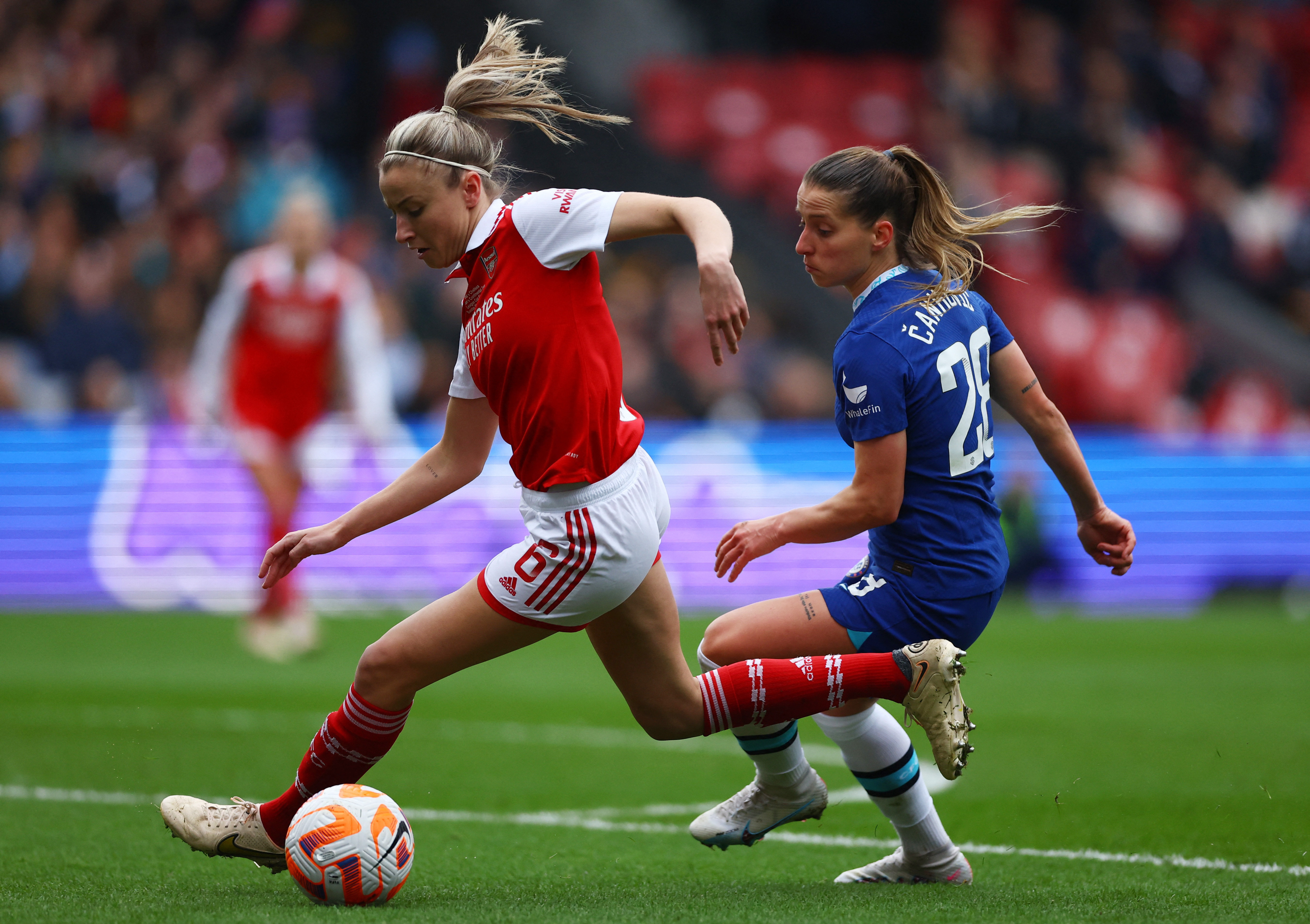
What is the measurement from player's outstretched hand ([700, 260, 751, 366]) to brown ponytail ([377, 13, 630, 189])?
642 millimetres

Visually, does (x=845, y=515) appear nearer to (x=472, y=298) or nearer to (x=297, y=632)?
(x=472, y=298)

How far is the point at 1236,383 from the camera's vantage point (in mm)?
15234

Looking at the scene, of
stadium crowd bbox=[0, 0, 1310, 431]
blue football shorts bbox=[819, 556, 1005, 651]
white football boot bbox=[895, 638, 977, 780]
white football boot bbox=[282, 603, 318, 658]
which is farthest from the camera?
stadium crowd bbox=[0, 0, 1310, 431]

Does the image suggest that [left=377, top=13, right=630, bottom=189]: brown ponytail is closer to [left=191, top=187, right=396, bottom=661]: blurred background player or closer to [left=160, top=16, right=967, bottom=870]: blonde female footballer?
[left=160, top=16, right=967, bottom=870]: blonde female footballer

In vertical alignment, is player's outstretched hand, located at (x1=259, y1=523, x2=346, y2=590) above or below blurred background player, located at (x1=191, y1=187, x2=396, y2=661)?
above

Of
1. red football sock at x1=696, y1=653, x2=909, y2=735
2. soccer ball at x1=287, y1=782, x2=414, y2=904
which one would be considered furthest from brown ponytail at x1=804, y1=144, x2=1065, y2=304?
soccer ball at x1=287, y1=782, x2=414, y2=904

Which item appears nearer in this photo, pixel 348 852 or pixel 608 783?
pixel 348 852

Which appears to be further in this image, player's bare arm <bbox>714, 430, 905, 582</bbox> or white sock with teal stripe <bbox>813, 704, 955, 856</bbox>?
white sock with teal stripe <bbox>813, 704, 955, 856</bbox>

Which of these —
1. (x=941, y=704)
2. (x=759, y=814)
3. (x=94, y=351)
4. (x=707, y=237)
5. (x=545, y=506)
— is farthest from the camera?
(x=94, y=351)

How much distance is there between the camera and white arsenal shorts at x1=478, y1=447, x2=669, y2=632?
3.68 metres

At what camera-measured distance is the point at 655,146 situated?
16.1 metres

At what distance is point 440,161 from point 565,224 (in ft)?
1.20

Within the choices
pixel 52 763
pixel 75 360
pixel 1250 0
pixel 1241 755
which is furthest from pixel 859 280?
pixel 1250 0

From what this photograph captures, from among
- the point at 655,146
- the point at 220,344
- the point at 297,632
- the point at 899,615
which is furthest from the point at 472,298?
the point at 655,146
